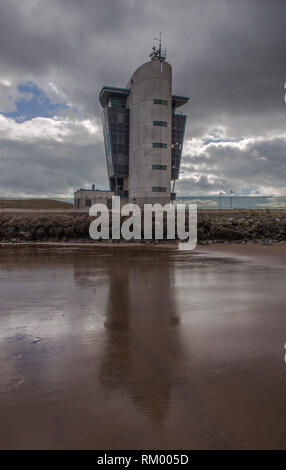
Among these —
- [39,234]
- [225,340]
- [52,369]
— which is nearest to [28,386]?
[52,369]

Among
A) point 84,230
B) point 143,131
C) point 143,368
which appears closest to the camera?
point 143,368

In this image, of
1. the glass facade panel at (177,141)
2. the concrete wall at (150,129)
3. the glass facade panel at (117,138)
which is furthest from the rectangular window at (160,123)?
the glass facade panel at (177,141)

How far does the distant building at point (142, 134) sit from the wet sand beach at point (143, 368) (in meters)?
43.0

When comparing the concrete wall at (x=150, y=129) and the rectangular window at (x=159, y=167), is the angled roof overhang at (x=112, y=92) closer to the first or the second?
the concrete wall at (x=150, y=129)

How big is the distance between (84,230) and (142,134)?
1005 inches

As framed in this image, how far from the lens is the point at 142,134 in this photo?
52906mm

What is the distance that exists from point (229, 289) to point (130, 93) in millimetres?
53002

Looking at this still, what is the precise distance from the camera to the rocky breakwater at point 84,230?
31570 mm

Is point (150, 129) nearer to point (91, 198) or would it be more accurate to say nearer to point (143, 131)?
point (143, 131)

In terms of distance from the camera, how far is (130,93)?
56438mm

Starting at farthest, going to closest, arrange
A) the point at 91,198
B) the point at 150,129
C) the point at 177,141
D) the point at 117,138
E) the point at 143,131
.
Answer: the point at 177,141 < the point at 91,198 < the point at 117,138 < the point at 143,131 < the point at 150,129

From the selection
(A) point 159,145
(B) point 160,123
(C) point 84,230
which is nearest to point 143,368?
(C) point 84,230
